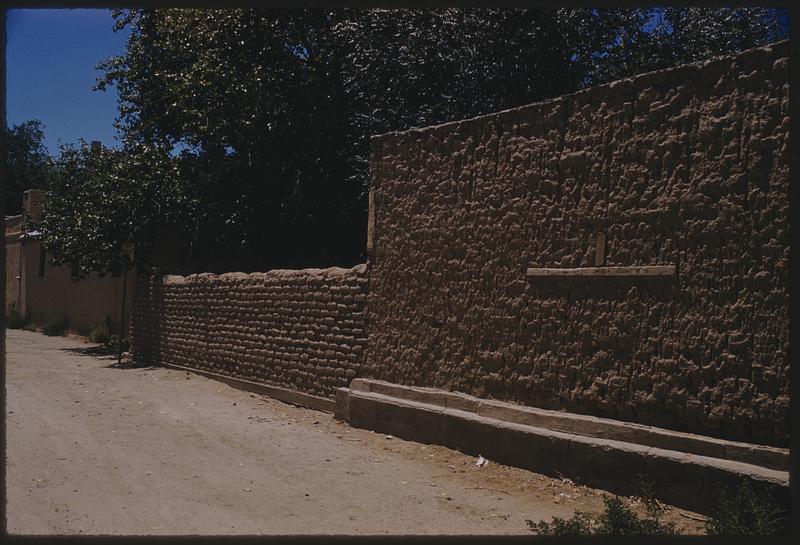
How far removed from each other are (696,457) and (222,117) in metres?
11.6

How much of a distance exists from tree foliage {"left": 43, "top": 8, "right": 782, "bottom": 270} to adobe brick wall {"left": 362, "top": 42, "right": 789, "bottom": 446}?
5.02m

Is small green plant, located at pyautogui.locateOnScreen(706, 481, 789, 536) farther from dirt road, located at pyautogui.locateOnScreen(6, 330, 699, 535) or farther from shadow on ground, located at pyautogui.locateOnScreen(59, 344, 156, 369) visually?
shadow on ground, located at pyautogui.locateOnScreen(59, 344, 156, 369)

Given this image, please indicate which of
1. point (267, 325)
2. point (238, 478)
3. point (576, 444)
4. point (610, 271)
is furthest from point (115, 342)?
point (610, 271)

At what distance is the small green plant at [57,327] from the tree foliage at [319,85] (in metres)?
6.45

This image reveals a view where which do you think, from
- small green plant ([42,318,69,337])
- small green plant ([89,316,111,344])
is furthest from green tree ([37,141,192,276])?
small green plant ([42,318,69,337])

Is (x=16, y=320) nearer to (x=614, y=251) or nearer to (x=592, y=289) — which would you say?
(x=592, y=289)

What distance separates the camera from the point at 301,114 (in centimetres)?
1505

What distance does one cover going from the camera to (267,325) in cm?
1058

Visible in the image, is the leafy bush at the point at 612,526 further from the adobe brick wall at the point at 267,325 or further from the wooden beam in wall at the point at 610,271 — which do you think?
the adobe brick wall at the point at 267,325

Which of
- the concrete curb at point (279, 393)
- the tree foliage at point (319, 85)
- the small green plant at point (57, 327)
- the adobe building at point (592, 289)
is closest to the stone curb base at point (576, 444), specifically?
the adobe building at point (592, 289)

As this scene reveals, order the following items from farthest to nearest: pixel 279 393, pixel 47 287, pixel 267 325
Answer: pixel 47 287, pixel 267 325, pixel 279 393

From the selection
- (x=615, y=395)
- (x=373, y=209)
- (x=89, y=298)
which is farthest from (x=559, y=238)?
(x=89, y=298)

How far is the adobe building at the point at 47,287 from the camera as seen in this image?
18828 mm

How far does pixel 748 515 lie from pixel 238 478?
4120mm
